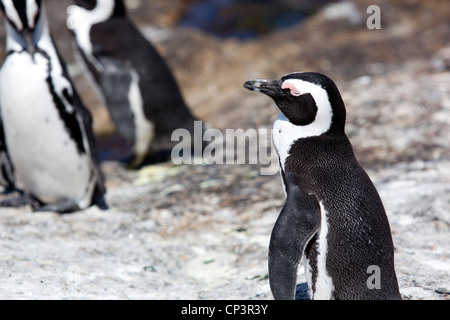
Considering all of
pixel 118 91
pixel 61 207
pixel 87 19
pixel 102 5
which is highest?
pixel 102 5

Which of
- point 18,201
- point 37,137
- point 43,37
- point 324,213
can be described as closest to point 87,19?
point 43,37

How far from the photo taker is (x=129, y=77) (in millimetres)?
5500

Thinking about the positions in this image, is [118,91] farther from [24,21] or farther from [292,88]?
[292,88]

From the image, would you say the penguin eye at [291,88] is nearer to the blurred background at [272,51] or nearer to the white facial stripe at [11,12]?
the white facial stripe at [11,12]

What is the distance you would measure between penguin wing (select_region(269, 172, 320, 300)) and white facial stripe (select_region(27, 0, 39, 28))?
8.09ft

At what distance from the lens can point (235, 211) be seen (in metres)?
4.29

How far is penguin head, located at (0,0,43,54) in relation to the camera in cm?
414

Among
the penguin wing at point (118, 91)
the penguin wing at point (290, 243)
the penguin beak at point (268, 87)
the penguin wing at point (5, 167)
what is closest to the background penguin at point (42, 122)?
the penguin wing at point (5, 167)

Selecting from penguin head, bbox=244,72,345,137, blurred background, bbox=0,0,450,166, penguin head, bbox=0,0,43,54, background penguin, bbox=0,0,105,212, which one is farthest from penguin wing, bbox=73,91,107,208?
penguin head, bbox=244,72,345,137

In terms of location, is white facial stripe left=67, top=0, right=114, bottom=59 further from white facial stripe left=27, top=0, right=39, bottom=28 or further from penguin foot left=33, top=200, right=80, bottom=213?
penguin foot left=33, top=200, right=80, bottom=213

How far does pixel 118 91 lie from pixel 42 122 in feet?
4.12

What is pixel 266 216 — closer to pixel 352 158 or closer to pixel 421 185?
pixel 421 185

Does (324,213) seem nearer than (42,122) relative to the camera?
Yes
